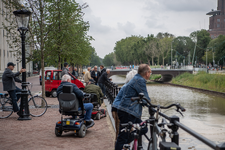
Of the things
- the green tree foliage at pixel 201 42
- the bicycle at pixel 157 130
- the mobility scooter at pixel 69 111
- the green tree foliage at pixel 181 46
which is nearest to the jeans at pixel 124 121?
the bicycle at pixel 157 130

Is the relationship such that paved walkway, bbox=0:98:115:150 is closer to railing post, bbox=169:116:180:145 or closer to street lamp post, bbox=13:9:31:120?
street lamp post, bbox=13:9:31:120

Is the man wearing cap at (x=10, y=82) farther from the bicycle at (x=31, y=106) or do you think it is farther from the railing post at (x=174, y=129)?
the railing post at (x=174, y=129)

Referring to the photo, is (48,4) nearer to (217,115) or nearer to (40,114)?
(40,114)

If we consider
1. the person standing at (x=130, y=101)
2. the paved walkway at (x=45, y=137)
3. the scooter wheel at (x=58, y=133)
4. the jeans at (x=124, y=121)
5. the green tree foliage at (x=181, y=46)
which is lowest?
the paved walkway at (x=45, y=137)

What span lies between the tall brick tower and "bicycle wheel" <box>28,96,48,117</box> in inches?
4736

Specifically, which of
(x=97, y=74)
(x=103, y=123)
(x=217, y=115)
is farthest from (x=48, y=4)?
(x=217, y=115)

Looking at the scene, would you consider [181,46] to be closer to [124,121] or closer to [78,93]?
[78,93]

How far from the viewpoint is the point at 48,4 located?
1274 cm

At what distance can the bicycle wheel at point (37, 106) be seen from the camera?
9.79m

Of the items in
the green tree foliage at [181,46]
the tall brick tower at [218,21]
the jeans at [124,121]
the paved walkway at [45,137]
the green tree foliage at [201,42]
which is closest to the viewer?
the jeans at [124,121]

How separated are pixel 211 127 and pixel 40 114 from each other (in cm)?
814

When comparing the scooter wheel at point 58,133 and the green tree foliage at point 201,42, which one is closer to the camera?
the scooter wheel at point 58,133

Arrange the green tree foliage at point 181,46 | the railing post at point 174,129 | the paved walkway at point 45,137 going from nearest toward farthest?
the railing post at point 174,129 < the paved walkway at point 45,137 < the green tree foliage at point 181,46

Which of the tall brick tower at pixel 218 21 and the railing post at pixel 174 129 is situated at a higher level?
the tall brick tower at pixel 218 21
